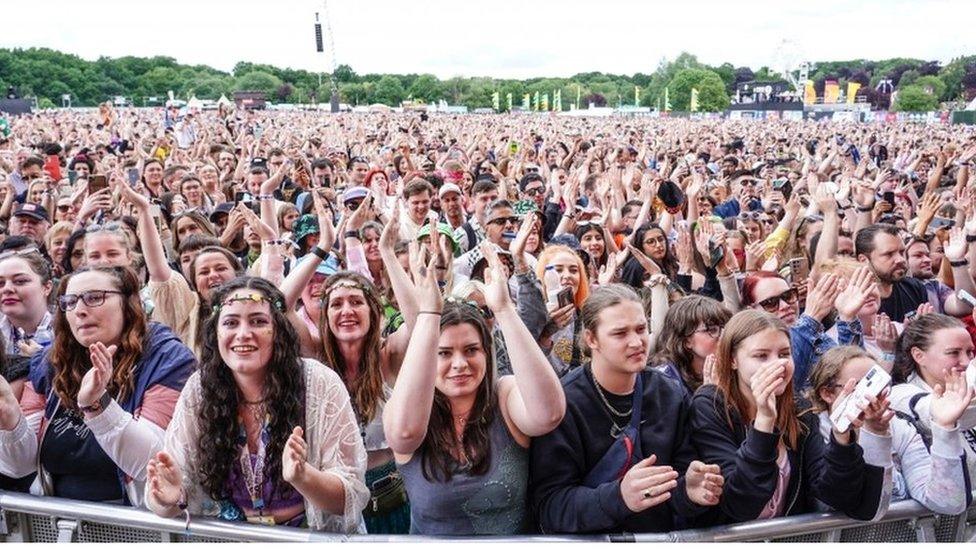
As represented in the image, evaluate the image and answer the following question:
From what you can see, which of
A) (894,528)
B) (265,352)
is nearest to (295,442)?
(265,352)

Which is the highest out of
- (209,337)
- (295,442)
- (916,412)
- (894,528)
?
(209,337)

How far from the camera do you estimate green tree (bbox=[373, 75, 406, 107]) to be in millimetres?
108188

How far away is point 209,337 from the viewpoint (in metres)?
3.06

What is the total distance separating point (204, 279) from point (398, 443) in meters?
2.41

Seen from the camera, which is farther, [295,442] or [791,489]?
Result: [791,489]

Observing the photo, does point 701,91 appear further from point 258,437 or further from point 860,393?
point 258,437

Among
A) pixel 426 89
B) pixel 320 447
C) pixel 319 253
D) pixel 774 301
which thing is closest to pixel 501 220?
pixel 319 253

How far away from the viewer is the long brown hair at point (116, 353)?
320 cm

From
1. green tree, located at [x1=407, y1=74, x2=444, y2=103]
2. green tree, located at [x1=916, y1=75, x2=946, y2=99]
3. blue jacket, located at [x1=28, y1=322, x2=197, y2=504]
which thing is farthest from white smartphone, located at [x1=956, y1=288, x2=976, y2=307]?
green tree, located at [x1=407, y1=74, x2=444, y2=103]

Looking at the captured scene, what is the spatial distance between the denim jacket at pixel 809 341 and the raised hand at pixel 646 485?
154 centimetres

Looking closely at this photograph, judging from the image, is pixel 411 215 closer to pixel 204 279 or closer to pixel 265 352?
pixel 204 279

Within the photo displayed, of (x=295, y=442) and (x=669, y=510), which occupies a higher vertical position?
(x=295, y=442)

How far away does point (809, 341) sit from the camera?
3998mm

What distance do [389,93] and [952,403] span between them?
111 metres
